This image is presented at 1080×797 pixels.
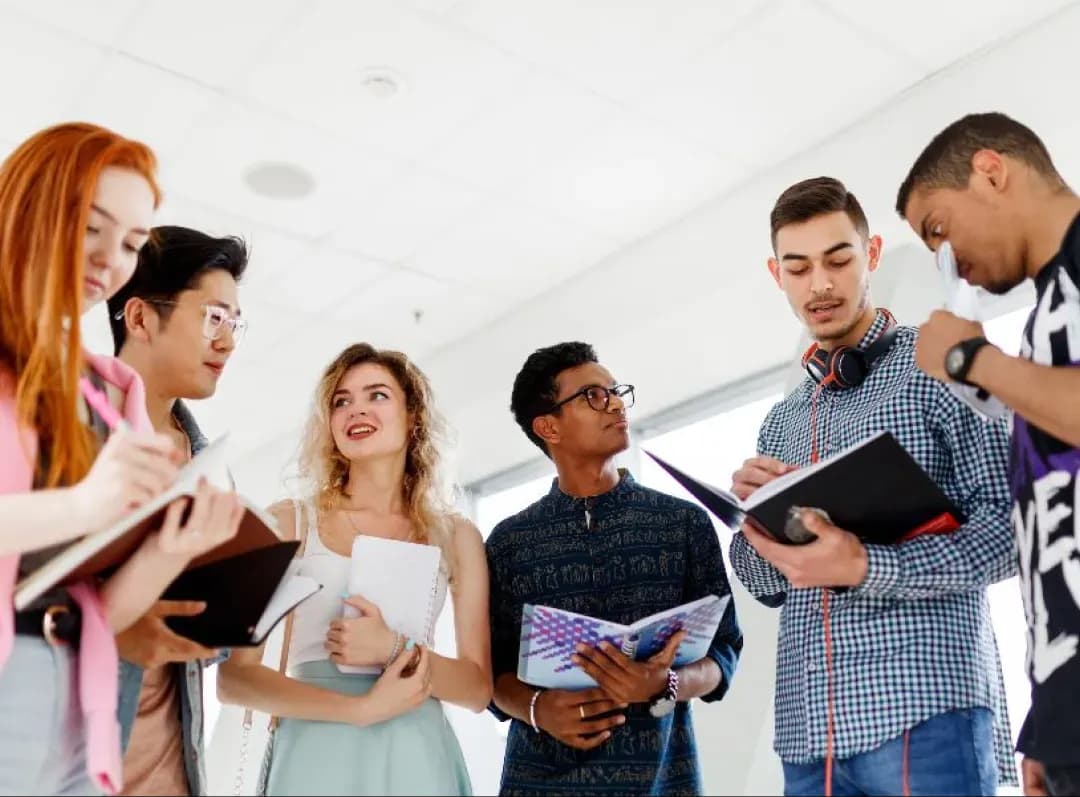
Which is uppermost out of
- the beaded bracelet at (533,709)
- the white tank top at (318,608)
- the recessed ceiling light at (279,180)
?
the recessed ceiling light at (279,180)

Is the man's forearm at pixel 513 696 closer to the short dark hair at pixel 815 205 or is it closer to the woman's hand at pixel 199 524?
the woman's hand at pixel 199 524

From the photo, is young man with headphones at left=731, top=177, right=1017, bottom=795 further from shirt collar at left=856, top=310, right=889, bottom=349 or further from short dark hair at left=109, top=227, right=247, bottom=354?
short dark hair at left=109, top=227, right=247, bottom=354

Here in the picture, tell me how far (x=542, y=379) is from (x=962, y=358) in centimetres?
136

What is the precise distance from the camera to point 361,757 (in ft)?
5.99

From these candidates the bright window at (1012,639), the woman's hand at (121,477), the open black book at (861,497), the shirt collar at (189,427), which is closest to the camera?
the woman's hand at (121,477)

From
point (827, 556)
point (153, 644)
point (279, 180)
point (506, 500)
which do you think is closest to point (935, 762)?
point (827, 556)

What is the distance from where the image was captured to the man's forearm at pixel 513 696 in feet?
7.02

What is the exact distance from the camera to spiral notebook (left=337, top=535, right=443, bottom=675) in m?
1.91

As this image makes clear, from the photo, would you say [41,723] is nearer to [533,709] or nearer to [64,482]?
[64,482]

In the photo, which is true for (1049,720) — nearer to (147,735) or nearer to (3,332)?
(147,735)

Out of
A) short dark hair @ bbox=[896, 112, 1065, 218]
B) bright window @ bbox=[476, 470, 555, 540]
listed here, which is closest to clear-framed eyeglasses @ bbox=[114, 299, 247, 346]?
short dark hair @ bbox=[896, 112, 1065, 218]

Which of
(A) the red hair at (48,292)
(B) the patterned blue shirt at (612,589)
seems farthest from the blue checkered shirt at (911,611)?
(A) the red hair at (48,292)

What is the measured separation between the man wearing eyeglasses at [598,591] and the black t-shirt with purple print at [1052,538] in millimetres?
670

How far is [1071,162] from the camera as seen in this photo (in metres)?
3.52
